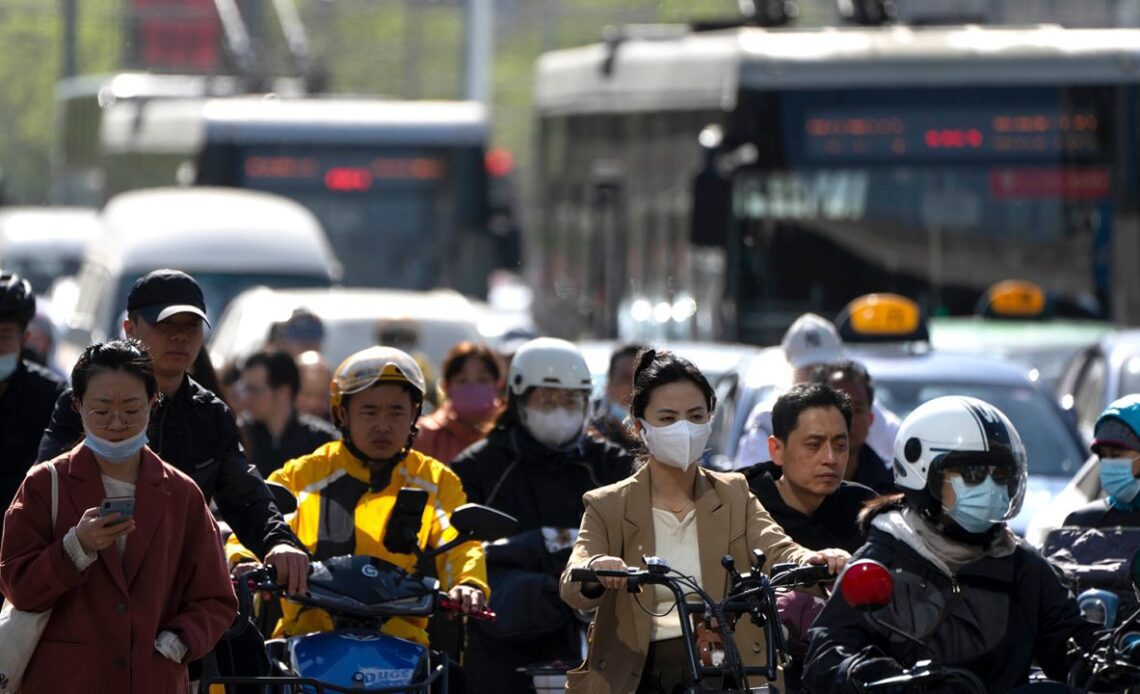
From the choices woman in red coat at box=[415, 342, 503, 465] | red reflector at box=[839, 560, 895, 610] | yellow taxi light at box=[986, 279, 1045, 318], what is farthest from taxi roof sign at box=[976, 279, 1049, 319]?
red reflector at box=[839, 560, 895, 610]

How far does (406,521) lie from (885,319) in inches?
284

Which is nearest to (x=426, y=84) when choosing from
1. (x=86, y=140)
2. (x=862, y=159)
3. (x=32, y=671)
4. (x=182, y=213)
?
(x=86, y=140)

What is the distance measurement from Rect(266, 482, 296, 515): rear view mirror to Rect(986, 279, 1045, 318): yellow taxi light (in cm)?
970

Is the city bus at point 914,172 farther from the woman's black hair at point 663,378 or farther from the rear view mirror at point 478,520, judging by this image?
the rear view mirror at point 478,520

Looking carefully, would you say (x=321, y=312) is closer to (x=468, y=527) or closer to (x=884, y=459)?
(x=884, y=459)

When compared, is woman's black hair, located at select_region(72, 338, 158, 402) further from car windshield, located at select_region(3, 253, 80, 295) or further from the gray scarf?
car windshield, located at select_region(3, 253, 80, 295)

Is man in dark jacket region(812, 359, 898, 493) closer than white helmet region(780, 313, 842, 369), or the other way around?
man in dark jacket region(812, 359, 898, 493)

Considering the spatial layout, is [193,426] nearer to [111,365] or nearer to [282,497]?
[282,497]

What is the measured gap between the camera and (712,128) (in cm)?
1889

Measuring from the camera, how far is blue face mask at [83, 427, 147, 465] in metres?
6.41

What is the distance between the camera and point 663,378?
7.33m

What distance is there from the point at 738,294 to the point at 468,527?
10.9 m

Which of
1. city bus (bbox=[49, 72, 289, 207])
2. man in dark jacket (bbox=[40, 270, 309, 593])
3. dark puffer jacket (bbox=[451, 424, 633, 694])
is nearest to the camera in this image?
man in dark jacket (bbox=[40, 270, 309, 593])

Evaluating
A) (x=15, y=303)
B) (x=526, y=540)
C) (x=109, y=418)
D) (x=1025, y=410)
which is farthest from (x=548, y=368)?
(x=1025, y=410)
